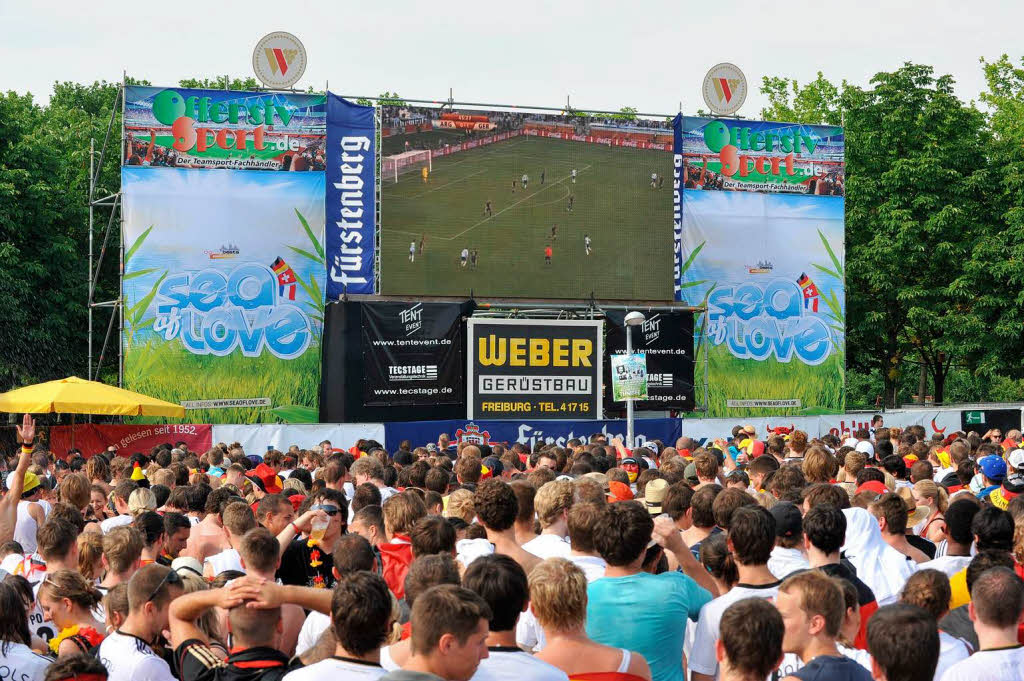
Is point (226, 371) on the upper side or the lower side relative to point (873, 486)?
upper

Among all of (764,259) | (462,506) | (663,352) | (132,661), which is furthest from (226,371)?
(132,661)

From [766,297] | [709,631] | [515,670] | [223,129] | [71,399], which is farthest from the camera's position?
[766,297]

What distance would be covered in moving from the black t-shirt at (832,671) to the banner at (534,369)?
1945 centimetres

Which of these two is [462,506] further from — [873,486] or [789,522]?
[873,486]

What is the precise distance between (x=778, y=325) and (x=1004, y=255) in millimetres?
14326

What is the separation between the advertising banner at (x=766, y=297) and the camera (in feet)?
87.1

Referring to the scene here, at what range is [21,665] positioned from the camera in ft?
16.1

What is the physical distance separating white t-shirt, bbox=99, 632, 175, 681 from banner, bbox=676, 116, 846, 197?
22.5m

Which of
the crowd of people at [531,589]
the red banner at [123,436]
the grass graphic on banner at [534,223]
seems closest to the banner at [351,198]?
the grass graphic on banner at [534,223]

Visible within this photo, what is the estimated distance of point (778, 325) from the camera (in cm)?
2688

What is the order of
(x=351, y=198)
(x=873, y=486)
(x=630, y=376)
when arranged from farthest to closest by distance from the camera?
(x=351, y=198) < (x=630, y=376) < (x=873, y=486)

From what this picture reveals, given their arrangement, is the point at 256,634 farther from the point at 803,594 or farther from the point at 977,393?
the point at 977,393

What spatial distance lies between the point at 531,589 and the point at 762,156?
2366cm

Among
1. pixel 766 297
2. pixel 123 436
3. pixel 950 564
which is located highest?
pixel 766 297
